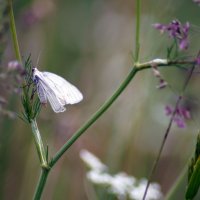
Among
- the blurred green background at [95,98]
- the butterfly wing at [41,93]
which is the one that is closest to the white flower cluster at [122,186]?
the blurred green background at [95,98]

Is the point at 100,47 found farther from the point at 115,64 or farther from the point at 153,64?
the point at 153,64

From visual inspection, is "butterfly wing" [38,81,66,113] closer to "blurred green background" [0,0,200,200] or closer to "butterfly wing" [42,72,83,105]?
"butterfly wing" [42,72,83,105]

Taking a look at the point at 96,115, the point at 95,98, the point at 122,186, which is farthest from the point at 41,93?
the point at 95,98

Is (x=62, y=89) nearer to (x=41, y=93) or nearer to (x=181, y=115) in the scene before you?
(x=41, y=93)

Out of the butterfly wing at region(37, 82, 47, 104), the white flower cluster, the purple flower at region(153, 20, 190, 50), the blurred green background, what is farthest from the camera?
the blurred green background

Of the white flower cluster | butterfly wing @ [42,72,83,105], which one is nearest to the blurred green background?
the white flower cluster
